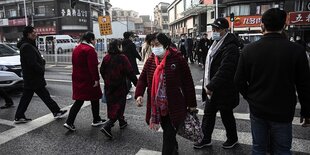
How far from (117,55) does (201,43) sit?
8.76 m

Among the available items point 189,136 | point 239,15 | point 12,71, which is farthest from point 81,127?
point 239,15

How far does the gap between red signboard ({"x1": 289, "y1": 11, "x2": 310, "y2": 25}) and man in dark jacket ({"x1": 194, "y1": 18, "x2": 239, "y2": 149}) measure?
2854 cm

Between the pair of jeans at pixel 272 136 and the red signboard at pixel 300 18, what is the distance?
97.4 feet

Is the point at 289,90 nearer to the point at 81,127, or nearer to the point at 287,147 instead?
the point at 287,147

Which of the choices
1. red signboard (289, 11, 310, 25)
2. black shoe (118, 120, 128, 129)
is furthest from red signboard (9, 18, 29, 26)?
black shoe (118, 120, 128, 129)

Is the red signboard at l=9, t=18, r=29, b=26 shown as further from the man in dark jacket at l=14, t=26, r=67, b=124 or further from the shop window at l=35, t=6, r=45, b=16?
the man in dark jacket at l=14, t=26, r=67, b=124

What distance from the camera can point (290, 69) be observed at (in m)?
2.34

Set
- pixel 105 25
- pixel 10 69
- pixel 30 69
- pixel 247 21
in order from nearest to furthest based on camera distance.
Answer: pixel 30 69
pixel 10 69
pixel 105 25
pixel 247 21

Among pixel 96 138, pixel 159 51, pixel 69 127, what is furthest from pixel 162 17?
pixel 159 51

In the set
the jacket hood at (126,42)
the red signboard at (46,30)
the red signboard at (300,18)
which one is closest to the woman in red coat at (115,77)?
the jacket hood at (126,42)

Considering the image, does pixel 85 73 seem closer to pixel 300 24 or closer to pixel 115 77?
pixel 115 77

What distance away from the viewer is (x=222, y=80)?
3447 mm

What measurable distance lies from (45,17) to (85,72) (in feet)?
144

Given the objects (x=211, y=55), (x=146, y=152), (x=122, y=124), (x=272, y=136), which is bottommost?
(x=146, y=152)
